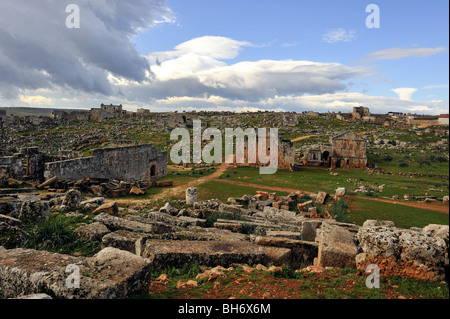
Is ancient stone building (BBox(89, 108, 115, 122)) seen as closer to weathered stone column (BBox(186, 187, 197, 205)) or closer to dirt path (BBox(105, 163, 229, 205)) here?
dirt path (BBox(105, 163, 229, 205))

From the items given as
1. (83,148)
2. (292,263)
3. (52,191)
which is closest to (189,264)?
(292,263)

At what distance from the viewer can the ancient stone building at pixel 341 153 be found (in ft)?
→ 129

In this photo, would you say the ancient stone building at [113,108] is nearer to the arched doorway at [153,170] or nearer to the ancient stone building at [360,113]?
the arched doorway at [153,170]

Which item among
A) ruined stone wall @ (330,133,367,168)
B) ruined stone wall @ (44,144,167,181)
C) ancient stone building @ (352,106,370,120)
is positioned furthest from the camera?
ancient stone building @ (352,106,370,120)

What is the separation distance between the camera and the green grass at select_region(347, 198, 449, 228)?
15.2m

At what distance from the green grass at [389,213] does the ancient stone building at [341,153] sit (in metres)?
21.3

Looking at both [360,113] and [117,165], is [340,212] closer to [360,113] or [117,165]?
[117,165]

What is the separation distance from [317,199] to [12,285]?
62.0 ft

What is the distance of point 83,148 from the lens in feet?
146

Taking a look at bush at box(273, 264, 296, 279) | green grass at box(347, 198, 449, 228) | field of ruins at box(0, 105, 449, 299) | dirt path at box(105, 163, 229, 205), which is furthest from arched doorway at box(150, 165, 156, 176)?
bush at box(273, 264, 296, 279)

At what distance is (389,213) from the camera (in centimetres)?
1728

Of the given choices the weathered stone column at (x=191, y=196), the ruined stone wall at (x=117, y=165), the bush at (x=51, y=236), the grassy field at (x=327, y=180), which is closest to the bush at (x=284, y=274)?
the bush at (x=51, y=236)

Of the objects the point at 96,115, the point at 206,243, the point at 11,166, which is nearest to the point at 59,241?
the point at 206,243

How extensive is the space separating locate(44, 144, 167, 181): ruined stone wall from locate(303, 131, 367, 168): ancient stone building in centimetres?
2259
